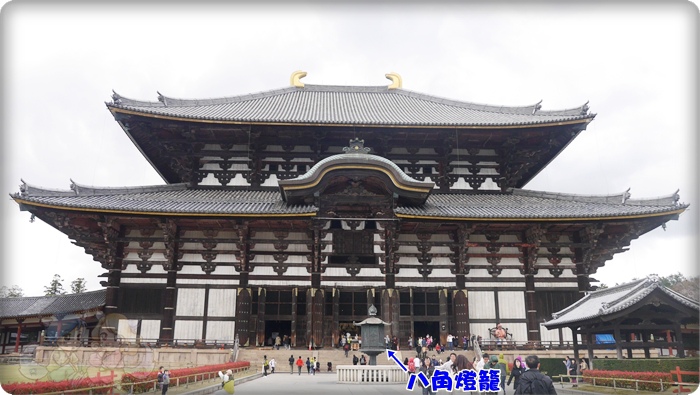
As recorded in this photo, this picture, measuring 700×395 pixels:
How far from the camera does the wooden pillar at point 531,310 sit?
2639 cm

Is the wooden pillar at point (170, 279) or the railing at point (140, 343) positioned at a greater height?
the wooden pillar at point (170, 279)

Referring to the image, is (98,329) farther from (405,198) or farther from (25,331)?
(25,331)

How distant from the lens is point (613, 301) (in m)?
17.7

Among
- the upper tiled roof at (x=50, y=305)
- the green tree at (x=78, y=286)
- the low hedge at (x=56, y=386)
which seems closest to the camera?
the low hedge at (x=56, y=386)

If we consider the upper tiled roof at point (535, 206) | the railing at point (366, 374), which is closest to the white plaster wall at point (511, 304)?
the upper tiled roof at point (535, 206)

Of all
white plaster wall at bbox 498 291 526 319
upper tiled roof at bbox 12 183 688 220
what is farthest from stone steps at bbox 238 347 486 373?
upper tiled roof at bbox 12 183 688 220

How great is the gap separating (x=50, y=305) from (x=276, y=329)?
2227 cm

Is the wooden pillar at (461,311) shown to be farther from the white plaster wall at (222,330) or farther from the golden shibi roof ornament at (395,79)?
the golden shibi roof ornament at (395,79)

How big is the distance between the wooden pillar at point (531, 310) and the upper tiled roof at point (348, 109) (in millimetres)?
8639

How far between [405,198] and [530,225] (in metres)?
6.66

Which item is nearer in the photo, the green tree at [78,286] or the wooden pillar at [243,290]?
the wooden pillar at [243,290]

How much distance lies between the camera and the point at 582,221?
26.0 m

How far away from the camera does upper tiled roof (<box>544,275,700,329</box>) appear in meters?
16.3

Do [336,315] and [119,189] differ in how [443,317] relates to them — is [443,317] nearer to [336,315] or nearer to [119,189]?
[336,315]
